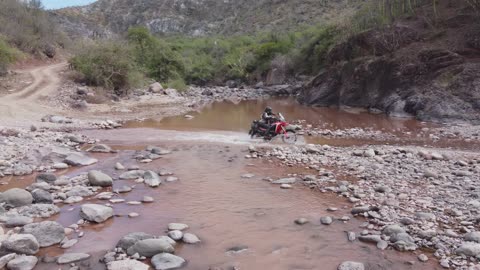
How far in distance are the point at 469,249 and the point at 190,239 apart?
4.92m

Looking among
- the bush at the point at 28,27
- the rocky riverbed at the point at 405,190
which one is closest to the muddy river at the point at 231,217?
the rocky riverbed at the point at 405,190

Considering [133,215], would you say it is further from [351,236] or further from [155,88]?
[155,88]

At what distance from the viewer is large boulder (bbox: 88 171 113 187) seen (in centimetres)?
1086

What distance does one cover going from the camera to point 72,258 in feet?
22.8

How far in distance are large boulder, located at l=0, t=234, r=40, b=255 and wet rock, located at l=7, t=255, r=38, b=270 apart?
21cm

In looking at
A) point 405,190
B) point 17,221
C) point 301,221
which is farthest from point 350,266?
point 17,221

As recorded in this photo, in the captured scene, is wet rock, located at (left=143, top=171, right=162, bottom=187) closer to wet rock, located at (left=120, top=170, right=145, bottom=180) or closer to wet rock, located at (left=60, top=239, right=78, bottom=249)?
wet rock, located at (left=120, top=170, right=145, bottom=180)

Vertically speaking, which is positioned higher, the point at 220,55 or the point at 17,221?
the point at 220,55

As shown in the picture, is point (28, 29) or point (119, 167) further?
point (28, 29)

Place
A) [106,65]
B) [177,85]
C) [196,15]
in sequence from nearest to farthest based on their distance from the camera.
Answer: [106,65]
[177,85]
[196,15]

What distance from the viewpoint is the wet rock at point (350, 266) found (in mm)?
6629

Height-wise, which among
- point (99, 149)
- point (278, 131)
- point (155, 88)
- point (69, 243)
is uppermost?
point (155, 88)

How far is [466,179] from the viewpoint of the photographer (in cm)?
1068

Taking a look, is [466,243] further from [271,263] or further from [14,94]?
[14,94]
